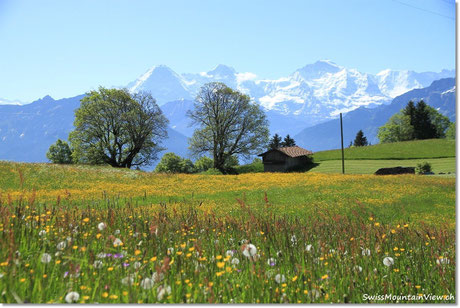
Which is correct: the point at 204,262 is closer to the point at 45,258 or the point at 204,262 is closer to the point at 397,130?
the point at 45,258

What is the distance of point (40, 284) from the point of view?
3205 mm

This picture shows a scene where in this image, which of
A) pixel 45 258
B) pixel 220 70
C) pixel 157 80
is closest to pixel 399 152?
pixel 157 80

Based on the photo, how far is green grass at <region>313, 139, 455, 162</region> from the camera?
47056 mm

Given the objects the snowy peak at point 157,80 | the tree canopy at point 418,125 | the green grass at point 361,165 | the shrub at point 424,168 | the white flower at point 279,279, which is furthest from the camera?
the tree canopy at point 418,125

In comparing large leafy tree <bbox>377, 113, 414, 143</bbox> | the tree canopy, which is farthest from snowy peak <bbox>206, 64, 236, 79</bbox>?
large leafy tree <bbox>377, 113, 414, 143</bbox>

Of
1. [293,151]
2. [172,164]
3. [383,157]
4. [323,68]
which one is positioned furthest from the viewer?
[293,151]

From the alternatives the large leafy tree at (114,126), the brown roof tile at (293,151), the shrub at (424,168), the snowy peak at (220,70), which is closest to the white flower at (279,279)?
the snowy peak at (220,70)

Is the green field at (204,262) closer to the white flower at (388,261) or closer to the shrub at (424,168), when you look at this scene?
the white flower at (388,261)

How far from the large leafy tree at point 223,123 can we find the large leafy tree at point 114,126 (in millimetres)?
8245

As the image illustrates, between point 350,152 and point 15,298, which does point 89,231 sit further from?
point 350,152

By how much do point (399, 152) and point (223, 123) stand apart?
2938 centimetres

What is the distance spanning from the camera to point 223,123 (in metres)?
50.1

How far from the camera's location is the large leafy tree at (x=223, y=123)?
49500 mm

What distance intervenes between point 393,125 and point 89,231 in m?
105
